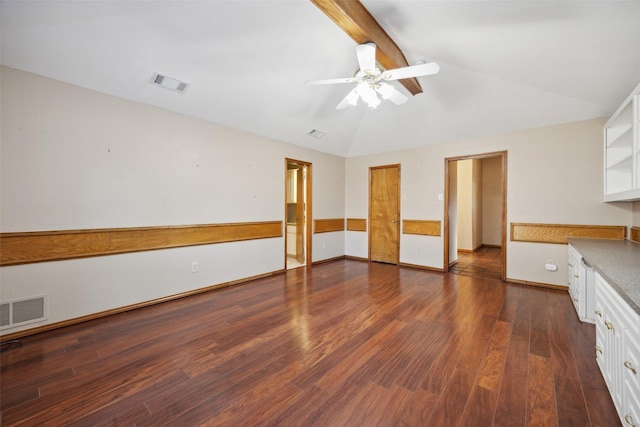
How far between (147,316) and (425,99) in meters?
4.59

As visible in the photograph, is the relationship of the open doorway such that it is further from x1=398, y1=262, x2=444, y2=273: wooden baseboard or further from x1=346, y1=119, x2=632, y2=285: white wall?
x1=346, y1=119, x2=632, y2=285: white wall

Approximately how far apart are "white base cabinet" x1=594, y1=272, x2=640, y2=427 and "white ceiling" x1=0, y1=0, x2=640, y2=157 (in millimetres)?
2128

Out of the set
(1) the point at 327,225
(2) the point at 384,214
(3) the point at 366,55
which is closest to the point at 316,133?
(1) the point at 327,225

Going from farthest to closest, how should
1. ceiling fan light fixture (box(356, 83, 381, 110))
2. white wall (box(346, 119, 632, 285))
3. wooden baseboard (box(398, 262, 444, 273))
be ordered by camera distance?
wooden baseboard (box(398, 262, 444, 273)), white wall (box(346, 119, 632, 285)), ceiling fan light fixture (box(356, 83, 381, 110))

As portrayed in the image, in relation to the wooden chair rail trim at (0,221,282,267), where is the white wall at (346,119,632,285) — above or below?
above

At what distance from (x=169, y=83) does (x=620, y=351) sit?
418cm

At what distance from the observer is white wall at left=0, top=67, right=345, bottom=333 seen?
2312 millimetres

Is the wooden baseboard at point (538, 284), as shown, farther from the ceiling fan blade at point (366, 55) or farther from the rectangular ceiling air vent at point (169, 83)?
the rectangular ceiling air vent at point (169, 83)

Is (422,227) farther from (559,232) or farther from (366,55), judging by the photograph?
(366,55)

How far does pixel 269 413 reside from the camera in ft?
4.83

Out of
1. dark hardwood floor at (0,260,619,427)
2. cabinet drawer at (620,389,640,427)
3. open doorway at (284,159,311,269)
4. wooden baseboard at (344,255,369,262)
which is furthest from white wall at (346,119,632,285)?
cabinet drawer at (620,389,640,427)

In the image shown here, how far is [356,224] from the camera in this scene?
5.90 meters

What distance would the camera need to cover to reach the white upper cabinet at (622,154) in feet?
7.56

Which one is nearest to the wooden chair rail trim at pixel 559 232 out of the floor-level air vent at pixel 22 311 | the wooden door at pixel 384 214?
the wooden door at pixel 384 214
